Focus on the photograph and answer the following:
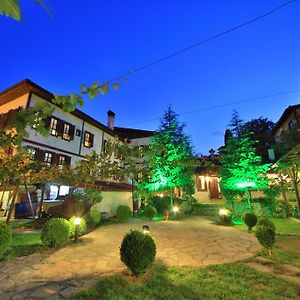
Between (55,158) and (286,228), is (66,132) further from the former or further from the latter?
(286,228)

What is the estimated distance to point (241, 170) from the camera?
753 inches

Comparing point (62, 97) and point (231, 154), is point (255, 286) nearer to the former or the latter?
point (62, 97)

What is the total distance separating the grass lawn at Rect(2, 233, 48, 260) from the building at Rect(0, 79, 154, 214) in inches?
269

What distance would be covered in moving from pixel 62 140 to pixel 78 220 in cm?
1207

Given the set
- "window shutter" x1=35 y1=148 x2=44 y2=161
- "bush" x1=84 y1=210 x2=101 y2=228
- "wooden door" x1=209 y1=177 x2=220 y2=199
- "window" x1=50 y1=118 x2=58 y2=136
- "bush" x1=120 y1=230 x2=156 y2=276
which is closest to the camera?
"bush" x1=120 y1=230 x2=156 y2=276

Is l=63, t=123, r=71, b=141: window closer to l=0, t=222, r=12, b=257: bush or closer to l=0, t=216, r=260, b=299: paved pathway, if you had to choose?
l=0, t=216, r=260, b=299: paved pathway

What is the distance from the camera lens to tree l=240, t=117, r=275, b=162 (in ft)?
117

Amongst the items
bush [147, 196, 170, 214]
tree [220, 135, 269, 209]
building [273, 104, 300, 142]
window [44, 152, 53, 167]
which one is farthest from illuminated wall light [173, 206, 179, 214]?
building [273, 104, 300, 142]

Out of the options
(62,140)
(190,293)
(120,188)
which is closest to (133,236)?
(190,293)

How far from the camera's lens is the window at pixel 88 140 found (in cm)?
2281

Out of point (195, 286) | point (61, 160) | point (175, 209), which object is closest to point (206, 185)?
point (175, 209)

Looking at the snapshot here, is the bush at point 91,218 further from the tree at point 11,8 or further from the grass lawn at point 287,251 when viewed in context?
the tree at point 11,8

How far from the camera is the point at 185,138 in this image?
2139 cm

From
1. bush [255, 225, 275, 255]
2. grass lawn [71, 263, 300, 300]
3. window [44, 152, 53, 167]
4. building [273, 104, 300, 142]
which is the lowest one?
grass lawn [71, 263, 300, 300]
